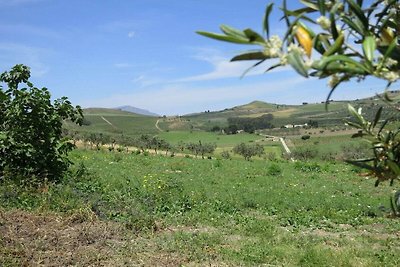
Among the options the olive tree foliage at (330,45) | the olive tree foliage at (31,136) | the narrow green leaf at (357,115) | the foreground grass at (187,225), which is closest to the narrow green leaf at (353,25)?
the olive tree foliage at (330,45)

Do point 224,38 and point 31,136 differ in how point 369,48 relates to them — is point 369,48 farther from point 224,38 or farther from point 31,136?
point 31,136

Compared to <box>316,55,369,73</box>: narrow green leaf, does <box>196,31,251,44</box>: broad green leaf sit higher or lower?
higher

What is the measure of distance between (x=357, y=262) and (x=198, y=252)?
7.86ft

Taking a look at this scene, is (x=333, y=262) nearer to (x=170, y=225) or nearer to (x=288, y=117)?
(x=170, y=225)

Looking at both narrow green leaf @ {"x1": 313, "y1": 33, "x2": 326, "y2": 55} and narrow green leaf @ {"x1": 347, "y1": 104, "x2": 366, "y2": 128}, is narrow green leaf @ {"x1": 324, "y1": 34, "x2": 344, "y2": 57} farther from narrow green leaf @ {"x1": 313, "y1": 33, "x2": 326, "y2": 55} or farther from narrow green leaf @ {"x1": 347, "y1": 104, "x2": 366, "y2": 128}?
narrow green leaf @ {"x1": 347, "y1": 104, "x2": 366, "y2": 128}

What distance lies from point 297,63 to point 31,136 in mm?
9161

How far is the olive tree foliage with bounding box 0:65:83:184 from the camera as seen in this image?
9148mm

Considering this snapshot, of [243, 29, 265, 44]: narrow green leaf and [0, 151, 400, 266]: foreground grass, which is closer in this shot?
[243, 29, 265, 44]: narrow green leaf

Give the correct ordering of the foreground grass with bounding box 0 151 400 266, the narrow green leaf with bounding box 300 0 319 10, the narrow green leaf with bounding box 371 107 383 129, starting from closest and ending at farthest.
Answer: the narrow green leaf with bounding box 300 0 319 10
the narrow green leaf with bounding box 371 107 383 129
the foreground grass with bounding box 0 151 400 266

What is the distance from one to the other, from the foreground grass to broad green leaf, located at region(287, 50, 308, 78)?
16.7 ft

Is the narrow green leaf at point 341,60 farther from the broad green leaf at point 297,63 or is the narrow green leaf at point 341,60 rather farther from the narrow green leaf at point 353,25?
the narrow green leaf at point 353,25

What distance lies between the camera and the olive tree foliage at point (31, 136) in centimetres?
915

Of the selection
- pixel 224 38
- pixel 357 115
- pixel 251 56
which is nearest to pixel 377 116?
pixel 357 115

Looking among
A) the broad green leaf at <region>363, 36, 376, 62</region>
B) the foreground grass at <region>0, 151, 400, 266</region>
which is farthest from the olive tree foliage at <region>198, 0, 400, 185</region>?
the foreground grass at <region>0, 151, 400, 266</region>
